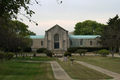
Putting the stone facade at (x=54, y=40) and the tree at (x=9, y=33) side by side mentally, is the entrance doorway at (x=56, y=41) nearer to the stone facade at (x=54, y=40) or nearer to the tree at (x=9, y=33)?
the stone facade at (x=54, y=40)

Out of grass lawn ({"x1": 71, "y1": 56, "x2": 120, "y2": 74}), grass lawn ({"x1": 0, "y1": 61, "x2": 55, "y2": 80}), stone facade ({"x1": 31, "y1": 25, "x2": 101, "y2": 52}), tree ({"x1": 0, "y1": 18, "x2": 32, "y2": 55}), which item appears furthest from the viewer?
stone facade ({"x1": 31, "y1": 25, "x2": 101, "y2": 52})

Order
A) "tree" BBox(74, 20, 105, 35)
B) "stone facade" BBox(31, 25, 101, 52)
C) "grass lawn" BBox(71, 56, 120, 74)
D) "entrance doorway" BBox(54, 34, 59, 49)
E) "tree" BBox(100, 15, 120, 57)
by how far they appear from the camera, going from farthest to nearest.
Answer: "tree" BBox(74, 20, 105, 35) < "entrance doorway" BBox(54, 34, 59, 49) < "stone facade" BBox(31, 25, 101, 52) < "tree" BBox(100, 15, 120, 57) < "grass lawn" BBox(71, 56, 120, 74)

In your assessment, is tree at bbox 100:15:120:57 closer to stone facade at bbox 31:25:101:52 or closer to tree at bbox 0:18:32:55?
stone facade at bbox 31:25:101:52

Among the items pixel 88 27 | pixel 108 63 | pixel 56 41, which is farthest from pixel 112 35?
pixel 88 27

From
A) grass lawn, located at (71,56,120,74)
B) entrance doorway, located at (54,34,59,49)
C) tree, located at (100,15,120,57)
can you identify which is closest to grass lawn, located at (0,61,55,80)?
grass lawn, located at (71,56,120,74)

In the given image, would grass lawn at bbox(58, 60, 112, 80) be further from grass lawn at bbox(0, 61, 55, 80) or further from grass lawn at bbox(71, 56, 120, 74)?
grass lawn at bbox(71, 56, 120, 74)

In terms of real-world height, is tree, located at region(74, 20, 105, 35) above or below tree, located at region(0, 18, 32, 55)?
above

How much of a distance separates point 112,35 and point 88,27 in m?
47.1

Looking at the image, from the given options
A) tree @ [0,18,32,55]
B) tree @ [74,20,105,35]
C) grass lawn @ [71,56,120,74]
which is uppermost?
tree @ [74,20,105,35]

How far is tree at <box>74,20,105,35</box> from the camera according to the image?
81.5 metres

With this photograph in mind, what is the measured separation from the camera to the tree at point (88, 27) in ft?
267

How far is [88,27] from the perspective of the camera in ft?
273

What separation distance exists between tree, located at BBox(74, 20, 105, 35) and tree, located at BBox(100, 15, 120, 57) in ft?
73.6

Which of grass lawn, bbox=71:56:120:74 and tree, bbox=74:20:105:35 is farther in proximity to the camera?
tree, bbox=74:20:105:35
